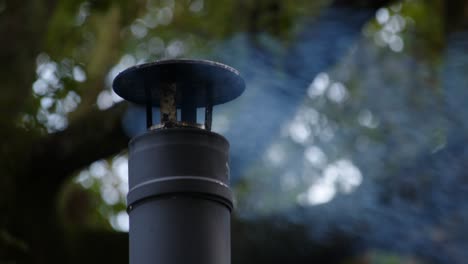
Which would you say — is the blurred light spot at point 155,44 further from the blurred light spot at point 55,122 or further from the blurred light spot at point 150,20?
the blurred light spot at point 55,122

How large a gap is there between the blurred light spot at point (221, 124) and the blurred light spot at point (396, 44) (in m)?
2.73

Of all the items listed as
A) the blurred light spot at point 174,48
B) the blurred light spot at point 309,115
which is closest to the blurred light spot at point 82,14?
the blurred light spot at point 174,48

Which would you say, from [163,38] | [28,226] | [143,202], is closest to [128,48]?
[163,38]

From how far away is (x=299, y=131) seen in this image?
7.11 meters

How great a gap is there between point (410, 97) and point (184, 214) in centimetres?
456

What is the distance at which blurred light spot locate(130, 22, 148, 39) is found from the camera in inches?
331

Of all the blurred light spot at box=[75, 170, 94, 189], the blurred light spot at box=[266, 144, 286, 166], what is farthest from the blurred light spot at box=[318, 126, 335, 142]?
the blurred light spot at box=[75, 170, 94, 189]

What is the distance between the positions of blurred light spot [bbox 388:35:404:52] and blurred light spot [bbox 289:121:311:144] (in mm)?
1115

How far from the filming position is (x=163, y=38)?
834 cm

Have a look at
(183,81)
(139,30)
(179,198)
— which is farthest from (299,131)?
(179,198)

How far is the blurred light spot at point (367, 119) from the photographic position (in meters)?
6.47

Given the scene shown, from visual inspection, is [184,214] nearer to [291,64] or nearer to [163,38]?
[291,64]

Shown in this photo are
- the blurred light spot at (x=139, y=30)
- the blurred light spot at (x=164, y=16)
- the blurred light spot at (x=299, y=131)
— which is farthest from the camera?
the blurred light spot at (x=139, y=30)

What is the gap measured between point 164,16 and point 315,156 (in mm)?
1938
